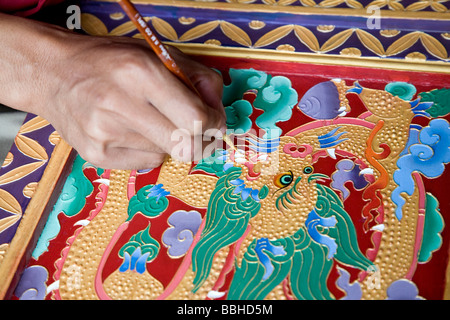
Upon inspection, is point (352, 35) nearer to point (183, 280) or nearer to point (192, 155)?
point (192, 155)

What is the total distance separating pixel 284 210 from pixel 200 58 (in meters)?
0.39

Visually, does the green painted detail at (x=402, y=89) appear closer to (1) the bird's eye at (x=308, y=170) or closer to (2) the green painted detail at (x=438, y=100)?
(2) the green painted detail at (x=438, y=100)

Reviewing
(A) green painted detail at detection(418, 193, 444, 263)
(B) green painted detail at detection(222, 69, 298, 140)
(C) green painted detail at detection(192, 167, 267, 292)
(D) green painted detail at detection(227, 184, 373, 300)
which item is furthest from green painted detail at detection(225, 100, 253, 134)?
(A) green painted detail at detection(418, 193, 444, 263)

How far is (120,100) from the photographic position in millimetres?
673

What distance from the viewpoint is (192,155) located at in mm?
738

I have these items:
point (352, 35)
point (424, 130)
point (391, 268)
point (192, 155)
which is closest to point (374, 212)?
point (391, 268)

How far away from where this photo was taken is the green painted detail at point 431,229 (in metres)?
0.69

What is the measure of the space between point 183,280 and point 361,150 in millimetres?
379

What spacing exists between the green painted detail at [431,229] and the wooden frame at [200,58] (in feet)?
0.08

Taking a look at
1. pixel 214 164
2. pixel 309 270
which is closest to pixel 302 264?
pixel 309 270

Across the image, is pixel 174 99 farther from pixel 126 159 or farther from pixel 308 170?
pixel 308 170

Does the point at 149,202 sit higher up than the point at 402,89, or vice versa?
the point at 402,89
